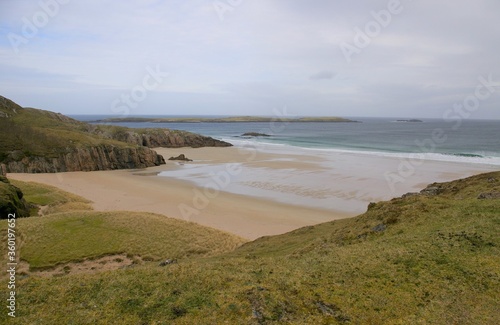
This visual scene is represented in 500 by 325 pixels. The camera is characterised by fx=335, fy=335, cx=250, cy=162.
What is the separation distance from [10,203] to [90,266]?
14415mm

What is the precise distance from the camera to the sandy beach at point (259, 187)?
39.4 m

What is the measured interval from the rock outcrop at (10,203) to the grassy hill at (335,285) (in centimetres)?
2176

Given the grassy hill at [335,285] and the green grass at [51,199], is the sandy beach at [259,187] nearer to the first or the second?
the green grass at [51,199]

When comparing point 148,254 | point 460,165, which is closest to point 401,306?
point 148,254

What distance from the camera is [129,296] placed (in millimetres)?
11789

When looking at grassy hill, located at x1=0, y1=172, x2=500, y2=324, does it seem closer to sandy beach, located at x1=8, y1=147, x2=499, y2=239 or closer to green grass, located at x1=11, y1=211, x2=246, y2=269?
green grass, located at x1=11, y1=211, x2=246, y2=269

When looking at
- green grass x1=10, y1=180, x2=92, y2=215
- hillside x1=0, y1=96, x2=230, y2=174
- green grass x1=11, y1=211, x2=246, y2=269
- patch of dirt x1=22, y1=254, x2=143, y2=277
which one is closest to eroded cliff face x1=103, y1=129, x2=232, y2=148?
hillside x1=0, y1=96, x2=230, y2=174

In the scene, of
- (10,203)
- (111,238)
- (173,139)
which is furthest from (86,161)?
(173,139)

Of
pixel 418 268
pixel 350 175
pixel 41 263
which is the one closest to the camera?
pixel 418 268

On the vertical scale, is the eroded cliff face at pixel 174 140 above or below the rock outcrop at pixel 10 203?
above

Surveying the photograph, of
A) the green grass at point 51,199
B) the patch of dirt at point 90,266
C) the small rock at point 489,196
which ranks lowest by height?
the patch of dirt at point 90,266

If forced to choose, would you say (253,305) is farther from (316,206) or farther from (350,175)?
(350,175)

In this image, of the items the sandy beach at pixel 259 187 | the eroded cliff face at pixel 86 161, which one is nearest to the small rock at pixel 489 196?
the sandy beach at pixel 259 187

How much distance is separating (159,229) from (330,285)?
2079cm
